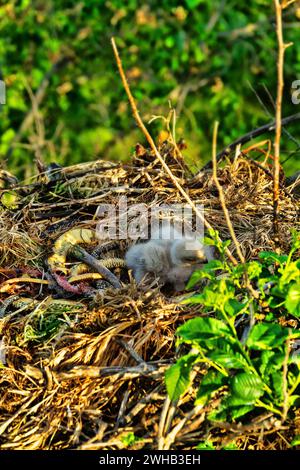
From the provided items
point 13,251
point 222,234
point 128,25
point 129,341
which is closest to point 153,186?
point 222,234

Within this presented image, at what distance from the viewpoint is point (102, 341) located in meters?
3.09

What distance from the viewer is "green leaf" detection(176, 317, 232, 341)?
266 cm

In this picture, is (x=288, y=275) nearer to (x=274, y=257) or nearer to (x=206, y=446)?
(x=274, y=257)

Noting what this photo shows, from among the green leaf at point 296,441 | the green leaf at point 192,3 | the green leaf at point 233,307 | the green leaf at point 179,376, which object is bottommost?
the green leaf at point 296,441

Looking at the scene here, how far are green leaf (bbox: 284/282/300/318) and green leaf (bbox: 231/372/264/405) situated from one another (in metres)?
0.24

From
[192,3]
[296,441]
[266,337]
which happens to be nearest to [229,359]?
[266,337]

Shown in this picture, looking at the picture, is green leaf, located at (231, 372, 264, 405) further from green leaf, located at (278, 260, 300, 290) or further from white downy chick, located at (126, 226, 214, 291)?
white downy chick, located at (126, 226, 214, 291)

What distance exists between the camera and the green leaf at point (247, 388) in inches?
104

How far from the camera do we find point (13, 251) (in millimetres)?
3818

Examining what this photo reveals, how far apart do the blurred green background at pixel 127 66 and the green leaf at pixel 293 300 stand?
623 centimetres

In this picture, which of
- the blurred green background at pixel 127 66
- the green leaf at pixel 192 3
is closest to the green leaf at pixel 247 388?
the blurred green background at pixel 127 66

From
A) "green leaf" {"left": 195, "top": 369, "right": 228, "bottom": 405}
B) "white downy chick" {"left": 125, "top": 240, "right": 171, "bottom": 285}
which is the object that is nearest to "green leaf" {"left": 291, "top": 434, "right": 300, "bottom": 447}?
"green leaf" {"left": 195, "top": 369, "right": 228, "bottom": 405}

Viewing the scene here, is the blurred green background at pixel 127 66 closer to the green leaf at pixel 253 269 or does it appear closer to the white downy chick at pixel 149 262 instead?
the white downy chick at pixel 149 262

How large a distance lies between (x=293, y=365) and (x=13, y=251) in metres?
1.49
